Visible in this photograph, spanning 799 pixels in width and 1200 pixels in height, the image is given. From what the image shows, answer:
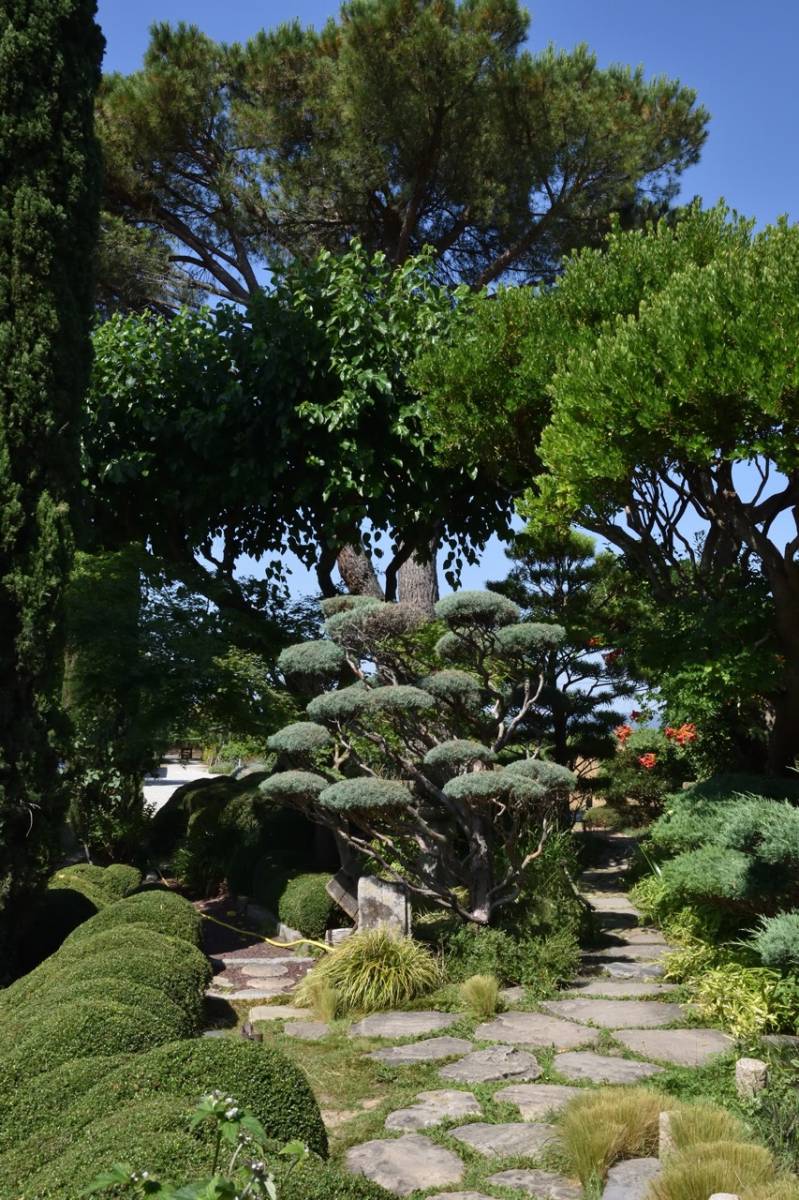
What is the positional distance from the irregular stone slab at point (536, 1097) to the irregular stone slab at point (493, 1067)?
0.51 ft

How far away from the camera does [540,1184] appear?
3830mm

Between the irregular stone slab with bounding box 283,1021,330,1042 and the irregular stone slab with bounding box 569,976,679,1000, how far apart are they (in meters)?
1.74

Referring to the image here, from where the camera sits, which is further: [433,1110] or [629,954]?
[629,954]

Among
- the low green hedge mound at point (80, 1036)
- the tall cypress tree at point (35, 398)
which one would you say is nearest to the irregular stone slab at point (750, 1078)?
the low green hedge mound at point (80, 1036)

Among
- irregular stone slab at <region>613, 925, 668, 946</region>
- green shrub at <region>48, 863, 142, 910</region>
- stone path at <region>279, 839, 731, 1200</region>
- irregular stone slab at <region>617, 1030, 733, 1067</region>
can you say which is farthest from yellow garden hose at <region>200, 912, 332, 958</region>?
irregular stone slab at <region>617, 1030, 733, 1067</region>

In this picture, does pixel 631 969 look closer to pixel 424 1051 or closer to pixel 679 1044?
pixel 679 1044

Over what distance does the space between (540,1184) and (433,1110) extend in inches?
38.5

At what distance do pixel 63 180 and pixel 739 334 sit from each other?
17.1 feet

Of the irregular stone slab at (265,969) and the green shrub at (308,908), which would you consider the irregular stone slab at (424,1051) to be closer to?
the irregular stone slab at (265,969)

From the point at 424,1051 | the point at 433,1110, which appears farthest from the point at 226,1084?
the point at 424,1051

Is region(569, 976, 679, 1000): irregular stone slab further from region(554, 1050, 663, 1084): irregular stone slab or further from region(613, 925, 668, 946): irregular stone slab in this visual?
region(554, 1050, 663, 1084): irregular stone slab

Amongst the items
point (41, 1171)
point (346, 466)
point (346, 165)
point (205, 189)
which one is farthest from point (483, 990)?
point (205, 189)

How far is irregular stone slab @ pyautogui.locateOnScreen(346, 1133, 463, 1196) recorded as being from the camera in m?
3.88

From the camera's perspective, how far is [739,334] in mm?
6406
